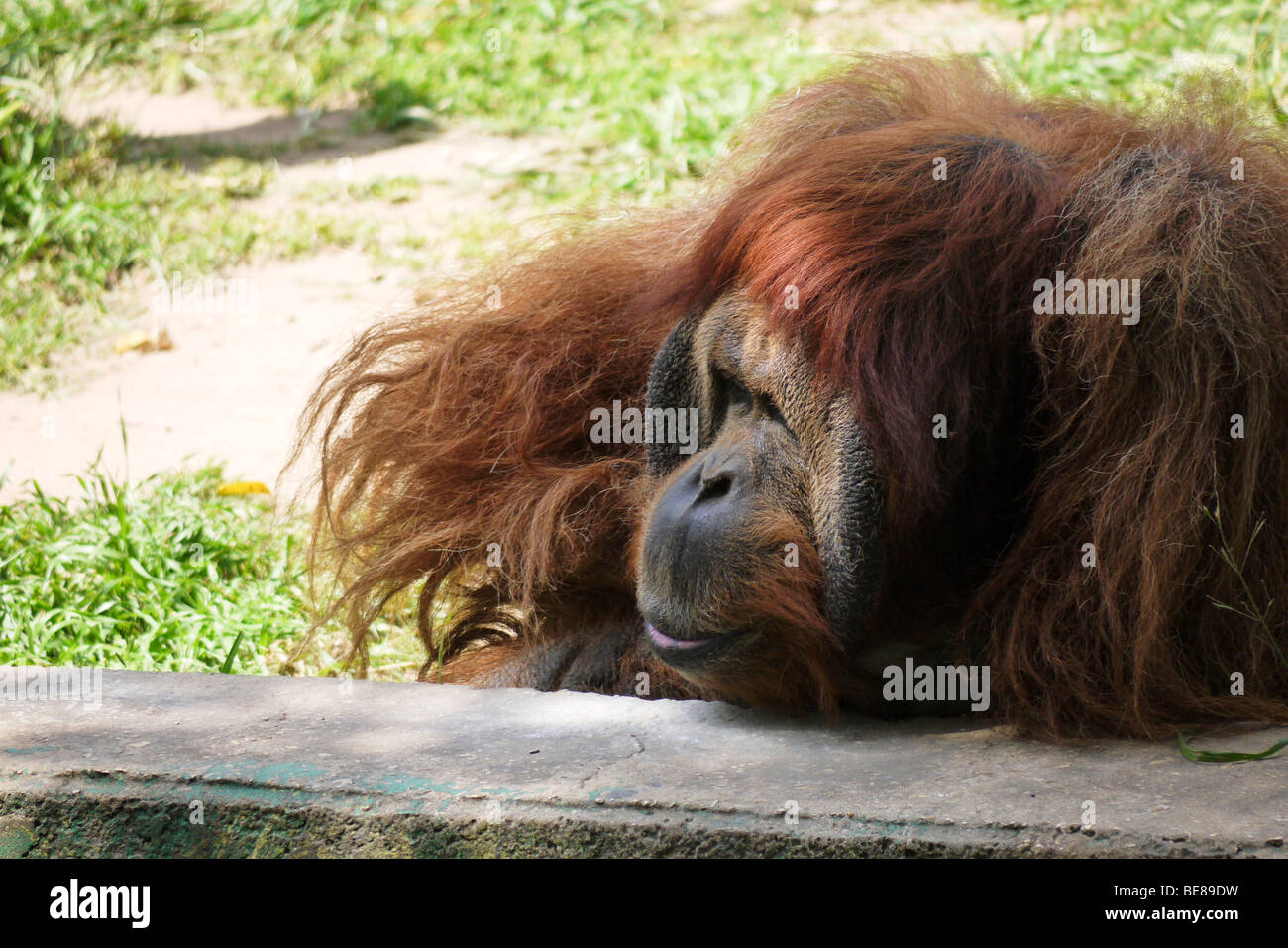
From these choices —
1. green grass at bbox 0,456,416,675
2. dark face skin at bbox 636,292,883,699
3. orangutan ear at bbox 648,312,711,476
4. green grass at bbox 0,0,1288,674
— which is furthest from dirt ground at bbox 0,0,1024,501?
dark face skin at bbox 636,292,883,699

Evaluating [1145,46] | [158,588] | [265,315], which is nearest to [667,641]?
[158,588]

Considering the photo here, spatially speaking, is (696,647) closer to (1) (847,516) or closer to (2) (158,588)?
(1) (847,516)

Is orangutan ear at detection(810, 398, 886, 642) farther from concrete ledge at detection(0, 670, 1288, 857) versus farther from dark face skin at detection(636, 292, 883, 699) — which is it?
concrete ledge at detection(0, 670, 1288, 857)

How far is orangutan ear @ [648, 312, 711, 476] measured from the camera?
2268 mm

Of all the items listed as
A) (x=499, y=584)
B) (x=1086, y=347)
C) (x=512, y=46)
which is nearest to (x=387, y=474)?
(x=499, y=584)

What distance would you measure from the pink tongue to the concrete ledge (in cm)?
13

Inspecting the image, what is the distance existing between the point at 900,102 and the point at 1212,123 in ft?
1.66

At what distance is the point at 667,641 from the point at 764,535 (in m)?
0.23

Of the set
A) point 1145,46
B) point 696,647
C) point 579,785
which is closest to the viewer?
point 579,785

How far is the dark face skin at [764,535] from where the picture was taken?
2.01 metres

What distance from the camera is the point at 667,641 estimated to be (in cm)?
212

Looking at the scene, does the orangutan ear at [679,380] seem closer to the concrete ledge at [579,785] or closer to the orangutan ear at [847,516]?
the orangutan ear at [847,516]

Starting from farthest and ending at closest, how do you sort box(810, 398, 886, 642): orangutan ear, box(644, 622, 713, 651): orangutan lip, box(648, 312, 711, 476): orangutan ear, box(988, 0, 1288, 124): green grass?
box(988, 0, 1288, 124): green grass → box(648, 312, 711, 476): orangutan ear → box(644, 622, 713, 651): orangutan lip → box(810, 398, 886, 642): orangutan ear

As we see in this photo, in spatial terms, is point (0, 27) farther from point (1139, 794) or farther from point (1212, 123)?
point (1139, 794)
